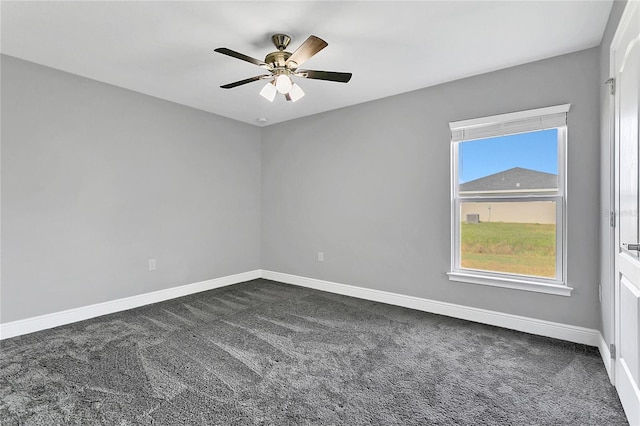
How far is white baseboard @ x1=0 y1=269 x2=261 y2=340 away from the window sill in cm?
308

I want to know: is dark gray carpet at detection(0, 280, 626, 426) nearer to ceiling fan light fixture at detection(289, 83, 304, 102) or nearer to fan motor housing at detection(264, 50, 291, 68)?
ceiling fan light fixture at detection(289, 83, 304, 102)

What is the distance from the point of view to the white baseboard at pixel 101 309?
9.43 feet

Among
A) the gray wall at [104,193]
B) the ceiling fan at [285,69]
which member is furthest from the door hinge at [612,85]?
the gray wall at [104,193]

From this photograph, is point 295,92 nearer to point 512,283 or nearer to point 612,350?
point 512,283

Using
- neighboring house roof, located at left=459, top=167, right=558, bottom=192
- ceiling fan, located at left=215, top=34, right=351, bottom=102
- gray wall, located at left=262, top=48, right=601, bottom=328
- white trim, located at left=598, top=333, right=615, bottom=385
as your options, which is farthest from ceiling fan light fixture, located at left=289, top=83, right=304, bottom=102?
white trim, located at left=598, top=333, right=615, bottom=385

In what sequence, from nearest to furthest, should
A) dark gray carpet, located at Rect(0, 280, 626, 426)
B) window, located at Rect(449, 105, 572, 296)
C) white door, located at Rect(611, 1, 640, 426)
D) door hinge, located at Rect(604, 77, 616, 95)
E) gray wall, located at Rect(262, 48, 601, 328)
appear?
white door, located at Rect(611, 1, 640, 426), dark gray carpet, located at Rect(0, 280, 626, 426), door hinge, located at Rect(604, 77, 616, 95), gray wall, located at Rect(262, 48, 601, 328), window, located at Rect(449, 105, 572, 296)

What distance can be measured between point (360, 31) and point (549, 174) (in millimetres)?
2067

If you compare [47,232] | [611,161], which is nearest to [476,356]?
[611,161]

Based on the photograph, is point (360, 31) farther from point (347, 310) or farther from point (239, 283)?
point (239, 283)

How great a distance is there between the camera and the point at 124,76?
3.27 metres

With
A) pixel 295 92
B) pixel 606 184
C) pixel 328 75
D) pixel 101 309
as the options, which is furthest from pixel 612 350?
pixel 101 309

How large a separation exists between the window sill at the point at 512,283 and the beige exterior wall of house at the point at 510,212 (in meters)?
0.55

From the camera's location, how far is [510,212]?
3125mm

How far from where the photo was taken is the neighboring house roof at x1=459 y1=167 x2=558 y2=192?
291cm
